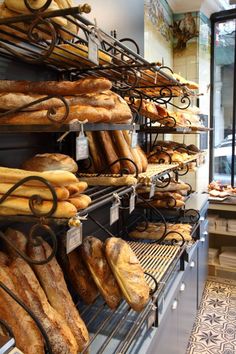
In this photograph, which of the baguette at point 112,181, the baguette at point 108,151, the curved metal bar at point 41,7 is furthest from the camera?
the baguette at point 108,151

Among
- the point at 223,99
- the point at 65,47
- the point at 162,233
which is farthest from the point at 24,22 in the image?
the point at 223,99

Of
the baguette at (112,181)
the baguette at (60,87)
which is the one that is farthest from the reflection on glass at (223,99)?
the baguette at (60,87)

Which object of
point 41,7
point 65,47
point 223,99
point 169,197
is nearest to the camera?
point 41,7

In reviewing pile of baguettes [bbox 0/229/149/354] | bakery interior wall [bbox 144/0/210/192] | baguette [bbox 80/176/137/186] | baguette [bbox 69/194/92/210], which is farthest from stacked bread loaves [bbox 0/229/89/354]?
bakery interior wall [bbox 144/0/210/192]

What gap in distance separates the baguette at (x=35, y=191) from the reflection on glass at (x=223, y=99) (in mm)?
3980

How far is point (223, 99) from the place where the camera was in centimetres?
450

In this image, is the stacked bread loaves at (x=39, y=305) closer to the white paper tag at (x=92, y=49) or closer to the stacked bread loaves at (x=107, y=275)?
the stacked bread loaves at (x=107, y=275)

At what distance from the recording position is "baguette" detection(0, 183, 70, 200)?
872 mm

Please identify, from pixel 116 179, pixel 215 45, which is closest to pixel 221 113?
pixel 215 45

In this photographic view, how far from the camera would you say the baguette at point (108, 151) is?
5.25ft

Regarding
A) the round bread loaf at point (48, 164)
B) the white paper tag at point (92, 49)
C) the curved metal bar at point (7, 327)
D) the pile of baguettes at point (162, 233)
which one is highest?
the white paper tag at point (92, 49)

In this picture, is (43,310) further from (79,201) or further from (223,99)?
(223,99)

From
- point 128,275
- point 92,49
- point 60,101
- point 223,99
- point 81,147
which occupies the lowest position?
point 128,275

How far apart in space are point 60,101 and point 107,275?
71 cm
